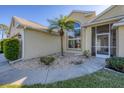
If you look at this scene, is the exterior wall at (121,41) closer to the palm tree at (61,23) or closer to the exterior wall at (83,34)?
the exterior wall at (83,34)

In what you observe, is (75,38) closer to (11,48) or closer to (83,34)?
(83,34)

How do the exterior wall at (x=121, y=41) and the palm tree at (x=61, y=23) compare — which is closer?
the exterior wall at (x=121, y=41)

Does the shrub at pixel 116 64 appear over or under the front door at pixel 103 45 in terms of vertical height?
under

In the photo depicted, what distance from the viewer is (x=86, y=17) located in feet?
52.4

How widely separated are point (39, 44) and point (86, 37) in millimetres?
5555

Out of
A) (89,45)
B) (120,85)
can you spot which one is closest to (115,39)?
(89,45)

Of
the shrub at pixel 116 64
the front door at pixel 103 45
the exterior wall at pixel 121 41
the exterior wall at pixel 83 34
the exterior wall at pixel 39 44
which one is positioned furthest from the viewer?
the exterior wall at pixel 83 34

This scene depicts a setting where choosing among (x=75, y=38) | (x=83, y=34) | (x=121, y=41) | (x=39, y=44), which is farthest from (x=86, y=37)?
(x=39, y=44)

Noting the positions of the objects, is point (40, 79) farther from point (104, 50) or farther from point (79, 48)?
point (79, 48)

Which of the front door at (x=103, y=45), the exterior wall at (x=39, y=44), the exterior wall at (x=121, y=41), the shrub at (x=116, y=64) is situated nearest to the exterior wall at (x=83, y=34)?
the front door at (x=103, y=45)

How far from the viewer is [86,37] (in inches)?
578

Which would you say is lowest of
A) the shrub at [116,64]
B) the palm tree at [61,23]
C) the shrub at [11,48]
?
the shrub at [116,64]

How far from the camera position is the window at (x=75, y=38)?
16423 millimetres

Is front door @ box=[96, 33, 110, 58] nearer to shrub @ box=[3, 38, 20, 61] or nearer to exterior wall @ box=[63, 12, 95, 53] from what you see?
exterior wall @ box=[63, 12, 95, 53]
